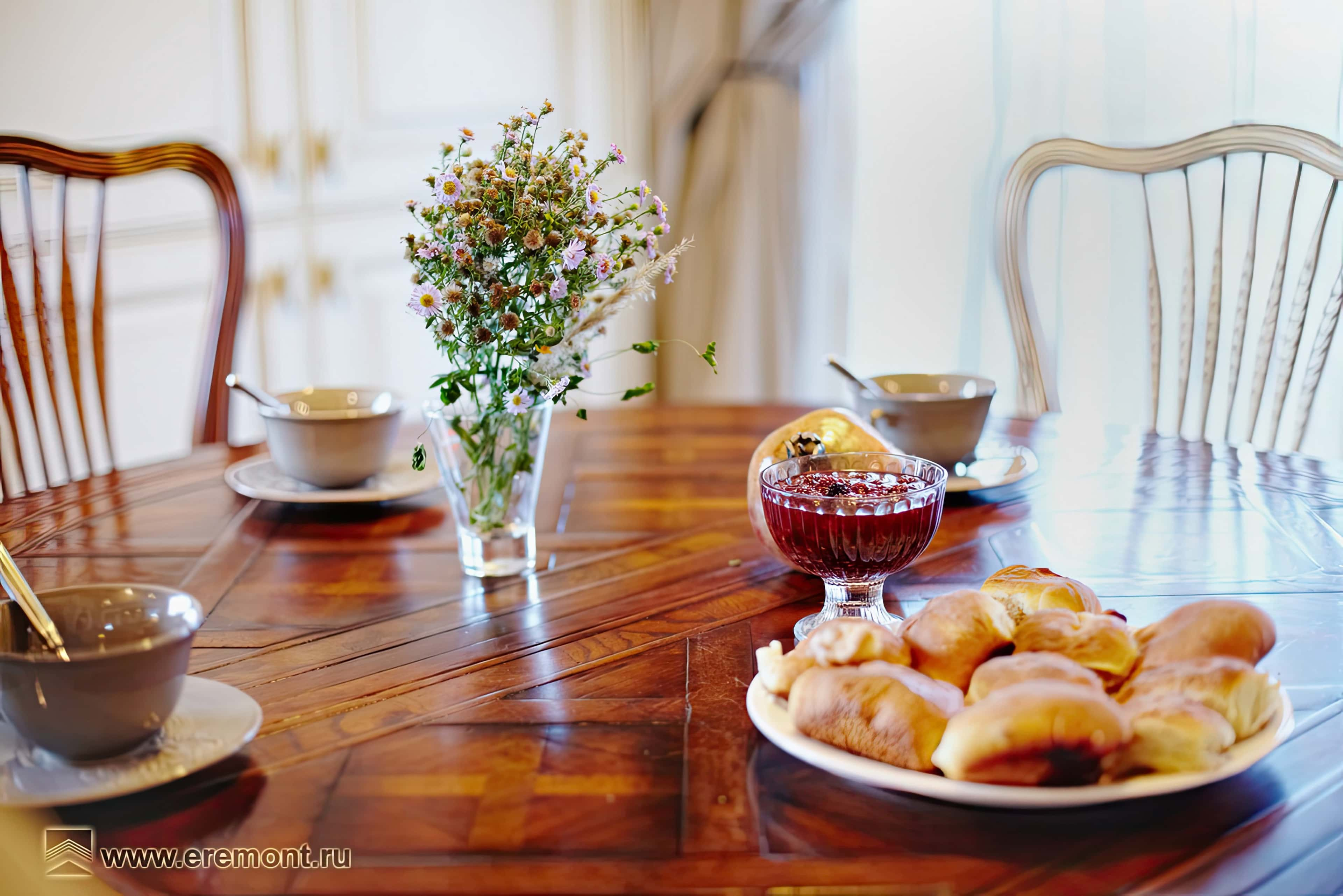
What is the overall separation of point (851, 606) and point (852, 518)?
8 centimetres

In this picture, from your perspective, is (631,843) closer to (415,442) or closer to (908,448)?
(908,448)

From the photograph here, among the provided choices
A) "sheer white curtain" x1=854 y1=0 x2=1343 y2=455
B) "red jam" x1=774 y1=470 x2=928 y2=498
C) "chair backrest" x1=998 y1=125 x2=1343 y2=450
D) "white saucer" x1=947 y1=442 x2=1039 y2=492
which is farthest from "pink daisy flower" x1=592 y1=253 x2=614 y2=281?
"sheer white curtain" x1=854 y1=0 x2=1343 y2=455

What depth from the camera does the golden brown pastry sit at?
55 centimetres

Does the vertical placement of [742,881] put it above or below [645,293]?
below

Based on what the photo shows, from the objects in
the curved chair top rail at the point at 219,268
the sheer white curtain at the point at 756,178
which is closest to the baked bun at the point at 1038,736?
the curved chair top rail at the point at 219,268

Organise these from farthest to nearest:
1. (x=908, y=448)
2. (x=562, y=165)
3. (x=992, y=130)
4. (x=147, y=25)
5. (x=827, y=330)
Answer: (x=147, y=25), (x=827, y=330), (x=992, y=130), (x=908, y=448), (x=562, y=165)

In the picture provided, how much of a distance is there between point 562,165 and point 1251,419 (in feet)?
3.24

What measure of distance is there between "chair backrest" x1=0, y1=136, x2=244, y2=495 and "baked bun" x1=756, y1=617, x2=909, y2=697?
2.97 feet

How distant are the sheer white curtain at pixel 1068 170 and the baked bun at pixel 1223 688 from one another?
1593 mm

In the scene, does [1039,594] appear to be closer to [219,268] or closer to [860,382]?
[860,382]

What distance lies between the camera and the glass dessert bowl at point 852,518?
717 mm

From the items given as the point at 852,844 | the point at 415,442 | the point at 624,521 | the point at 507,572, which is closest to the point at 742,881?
the point at 852,844

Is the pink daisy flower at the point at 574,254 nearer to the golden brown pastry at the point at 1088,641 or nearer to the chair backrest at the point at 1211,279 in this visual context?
the golden brown pastry at the point at 1088,641

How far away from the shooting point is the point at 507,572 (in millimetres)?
927
